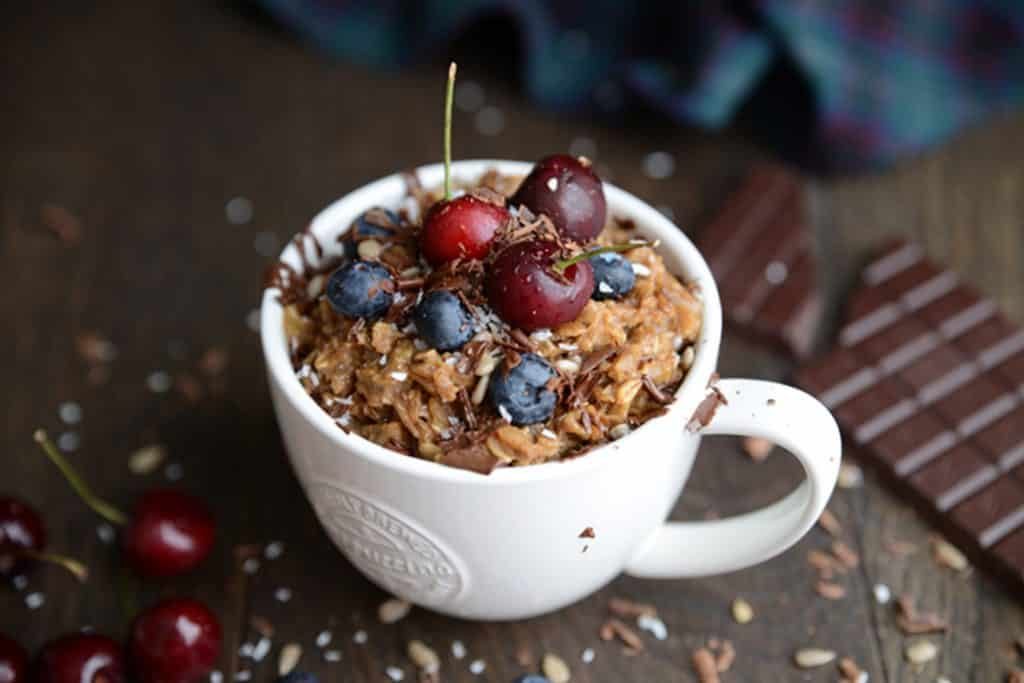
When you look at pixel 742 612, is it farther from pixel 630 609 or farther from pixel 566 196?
pixel 566 196

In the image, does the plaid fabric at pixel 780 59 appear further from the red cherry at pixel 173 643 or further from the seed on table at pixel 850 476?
the red cherry at pixel 173 643

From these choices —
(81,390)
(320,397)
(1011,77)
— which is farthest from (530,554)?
(1011,77)

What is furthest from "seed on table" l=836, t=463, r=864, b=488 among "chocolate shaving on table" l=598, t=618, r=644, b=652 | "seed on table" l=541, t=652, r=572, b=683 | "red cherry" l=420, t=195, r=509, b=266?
"red cherry" l=420, t=195, r=509, b=266

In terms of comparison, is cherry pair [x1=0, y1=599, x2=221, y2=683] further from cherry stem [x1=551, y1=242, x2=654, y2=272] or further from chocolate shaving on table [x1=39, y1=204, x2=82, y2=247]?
chocolate shaving on table [x1=39, y1=204, x2=82, y2=247]

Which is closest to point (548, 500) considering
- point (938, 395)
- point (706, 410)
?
point (706, 410)

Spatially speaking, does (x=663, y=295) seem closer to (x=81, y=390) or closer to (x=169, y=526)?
(x=169, y=526)
